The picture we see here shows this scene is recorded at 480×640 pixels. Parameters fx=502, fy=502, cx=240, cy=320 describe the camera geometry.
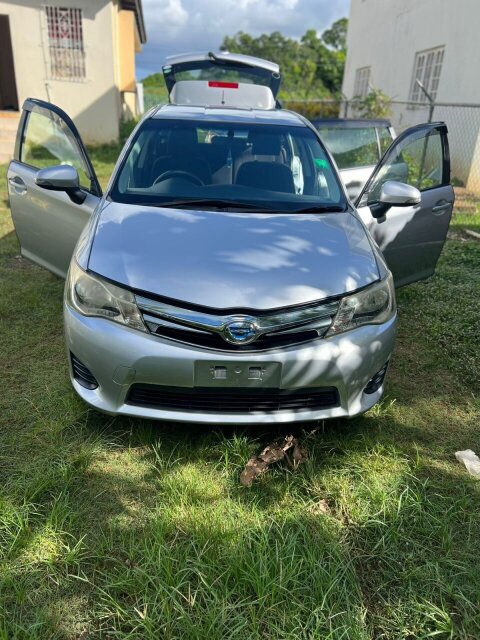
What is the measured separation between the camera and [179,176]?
3.26m

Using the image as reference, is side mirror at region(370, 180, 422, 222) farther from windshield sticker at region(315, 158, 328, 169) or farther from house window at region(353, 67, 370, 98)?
house window at region(353, 67, 370, 98)

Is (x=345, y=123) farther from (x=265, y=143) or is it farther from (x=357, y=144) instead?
(x=265, y=143)

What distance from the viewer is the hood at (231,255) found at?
90.0 inches

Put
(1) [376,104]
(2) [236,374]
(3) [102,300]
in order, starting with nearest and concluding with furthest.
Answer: (2) [236,374] → (3) [102,300] → (1) [376,104]

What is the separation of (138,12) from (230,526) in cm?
1774

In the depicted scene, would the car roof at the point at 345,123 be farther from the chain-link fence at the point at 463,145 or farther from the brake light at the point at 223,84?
the chain-link fence at the point at 463,145

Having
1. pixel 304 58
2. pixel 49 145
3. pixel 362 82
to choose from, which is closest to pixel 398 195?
pixel 49 145

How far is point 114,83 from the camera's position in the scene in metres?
12.3

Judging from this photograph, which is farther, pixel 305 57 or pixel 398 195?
pixel 305 57

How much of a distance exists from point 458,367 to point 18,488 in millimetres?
2883

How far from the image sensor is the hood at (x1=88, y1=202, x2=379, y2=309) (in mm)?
2287

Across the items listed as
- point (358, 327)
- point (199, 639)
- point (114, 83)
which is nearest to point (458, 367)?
point (358, 327)

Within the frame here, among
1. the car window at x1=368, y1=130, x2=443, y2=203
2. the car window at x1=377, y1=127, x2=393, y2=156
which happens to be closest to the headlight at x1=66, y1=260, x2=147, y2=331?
the car window at x1=368, y1=130, x2=443, y2=203

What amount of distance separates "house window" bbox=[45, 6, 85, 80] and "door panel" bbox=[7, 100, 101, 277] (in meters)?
9.58
